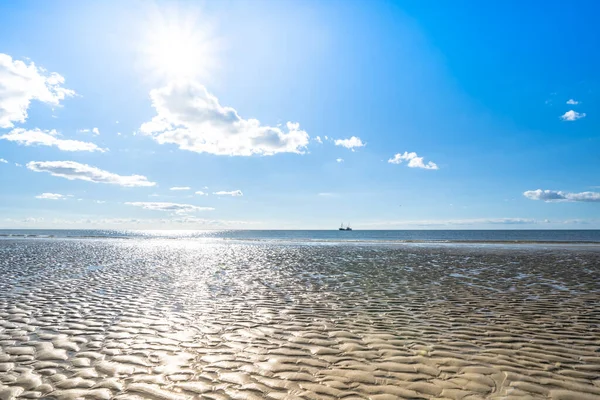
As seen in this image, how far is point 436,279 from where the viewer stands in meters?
19.2

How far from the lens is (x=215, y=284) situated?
1748 cm

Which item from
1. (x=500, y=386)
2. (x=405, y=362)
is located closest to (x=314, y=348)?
(x=405, y=362)

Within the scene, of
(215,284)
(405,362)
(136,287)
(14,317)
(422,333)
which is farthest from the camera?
(215,284)

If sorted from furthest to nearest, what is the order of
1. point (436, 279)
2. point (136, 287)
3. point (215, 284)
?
point (436, 279)
point (215, 284)
point (136, 287)

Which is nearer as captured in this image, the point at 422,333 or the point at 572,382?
the point at 572,382

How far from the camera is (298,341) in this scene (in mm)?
8406

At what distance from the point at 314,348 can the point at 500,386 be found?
151 inches

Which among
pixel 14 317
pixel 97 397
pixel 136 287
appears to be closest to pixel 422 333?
pixel 97 397

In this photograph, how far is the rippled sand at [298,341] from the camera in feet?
19.3

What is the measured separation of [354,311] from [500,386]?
6007 mm

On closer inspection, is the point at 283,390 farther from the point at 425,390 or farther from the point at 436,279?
the point at 436,279

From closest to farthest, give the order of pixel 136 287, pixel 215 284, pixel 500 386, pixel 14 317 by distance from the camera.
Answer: pixel 500 386 → pixel 14 317 → pixel 136 287 → pixel 215 284

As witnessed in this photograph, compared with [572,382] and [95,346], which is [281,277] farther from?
[572,382]

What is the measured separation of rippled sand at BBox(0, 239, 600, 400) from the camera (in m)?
5.89
